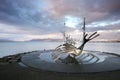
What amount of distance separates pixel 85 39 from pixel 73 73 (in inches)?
489

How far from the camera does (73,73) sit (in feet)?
74.8

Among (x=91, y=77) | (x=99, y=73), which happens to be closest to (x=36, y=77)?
(x=91, y=77)

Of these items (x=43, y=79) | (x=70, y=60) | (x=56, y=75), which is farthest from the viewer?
(x=70, y=60)

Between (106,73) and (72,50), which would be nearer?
(106,73)

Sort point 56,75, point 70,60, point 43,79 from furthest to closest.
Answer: point 70,60, point 56,75, point 43,79

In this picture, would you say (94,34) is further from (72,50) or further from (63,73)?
(63,73)

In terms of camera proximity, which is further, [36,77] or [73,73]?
[73,73]

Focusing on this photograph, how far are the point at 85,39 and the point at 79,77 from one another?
13948 millimetres

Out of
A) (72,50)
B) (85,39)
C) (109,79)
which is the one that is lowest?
(109,79)

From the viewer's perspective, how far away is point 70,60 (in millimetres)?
31688

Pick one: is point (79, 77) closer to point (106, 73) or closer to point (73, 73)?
point (73, 73)

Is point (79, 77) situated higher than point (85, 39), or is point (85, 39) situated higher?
point (85, 39)

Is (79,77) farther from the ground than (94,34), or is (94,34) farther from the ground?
(94,34)

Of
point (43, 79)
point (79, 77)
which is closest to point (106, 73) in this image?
point (79, 77)
